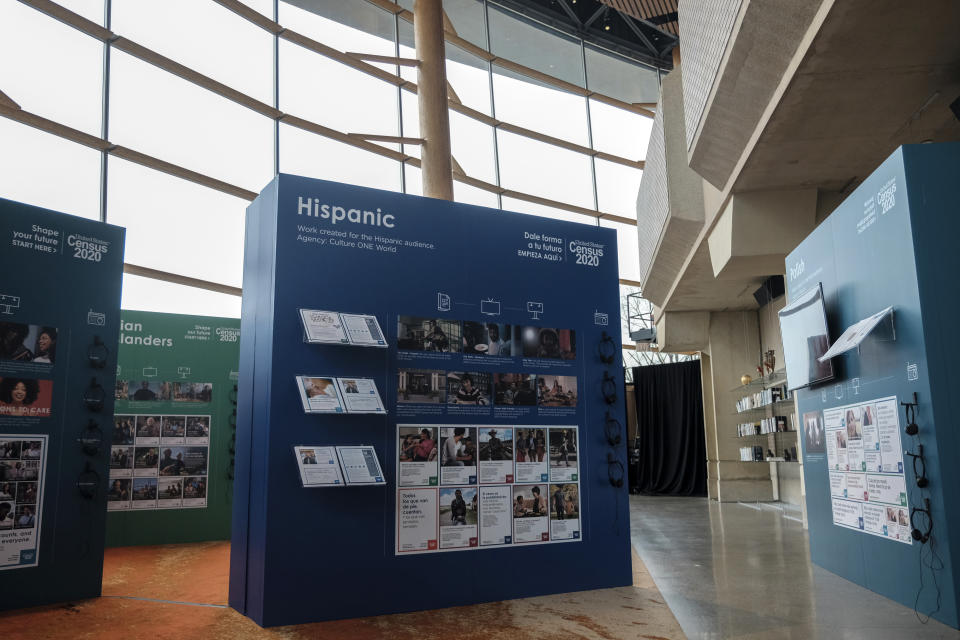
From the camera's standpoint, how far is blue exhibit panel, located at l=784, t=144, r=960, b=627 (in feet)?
12.6

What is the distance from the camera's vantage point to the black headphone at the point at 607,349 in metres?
5.24

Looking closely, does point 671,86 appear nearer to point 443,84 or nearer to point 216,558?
point 443,84

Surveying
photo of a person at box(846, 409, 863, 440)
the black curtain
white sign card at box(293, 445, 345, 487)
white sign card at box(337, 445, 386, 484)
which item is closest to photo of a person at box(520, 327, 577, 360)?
white sign card at box(337, 445, 386, 484)

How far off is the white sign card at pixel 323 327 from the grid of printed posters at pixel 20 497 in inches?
75.6

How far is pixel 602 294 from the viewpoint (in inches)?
211

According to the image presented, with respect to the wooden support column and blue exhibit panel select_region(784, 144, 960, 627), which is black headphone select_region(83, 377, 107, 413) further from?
the wooden support column

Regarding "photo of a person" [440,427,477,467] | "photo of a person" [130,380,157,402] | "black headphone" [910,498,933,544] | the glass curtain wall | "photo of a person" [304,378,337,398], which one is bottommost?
"black headphone" [910,498,933,544]

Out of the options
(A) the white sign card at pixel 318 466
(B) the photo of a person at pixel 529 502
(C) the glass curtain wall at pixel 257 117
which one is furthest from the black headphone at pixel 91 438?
(C) the glass curtain wall at pixel 257 117

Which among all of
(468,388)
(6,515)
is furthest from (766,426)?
(6,515)

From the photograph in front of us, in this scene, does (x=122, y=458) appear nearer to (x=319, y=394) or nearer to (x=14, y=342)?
(x=14, y=342)

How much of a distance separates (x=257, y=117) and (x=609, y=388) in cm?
740

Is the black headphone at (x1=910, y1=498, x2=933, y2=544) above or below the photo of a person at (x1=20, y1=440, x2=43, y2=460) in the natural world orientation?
below

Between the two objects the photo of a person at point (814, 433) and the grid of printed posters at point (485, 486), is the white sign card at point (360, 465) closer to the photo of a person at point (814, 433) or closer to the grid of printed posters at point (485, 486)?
the grid of printed posters at point (485, 486)

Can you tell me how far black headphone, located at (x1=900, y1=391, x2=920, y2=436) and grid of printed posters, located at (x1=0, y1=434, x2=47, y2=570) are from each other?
5.08m
